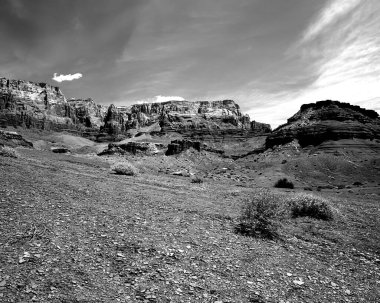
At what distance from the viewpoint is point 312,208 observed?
46.1 feet

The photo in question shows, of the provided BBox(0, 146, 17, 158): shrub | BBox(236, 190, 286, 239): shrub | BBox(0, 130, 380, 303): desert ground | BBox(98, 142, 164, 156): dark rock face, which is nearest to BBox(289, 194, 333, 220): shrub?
BBox(0, 130, 380, 303): desert ground

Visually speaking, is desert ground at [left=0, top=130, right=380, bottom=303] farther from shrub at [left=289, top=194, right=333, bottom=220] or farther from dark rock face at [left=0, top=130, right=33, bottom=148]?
dark rock face at [left=0, top=130, right=33, bottom=148]

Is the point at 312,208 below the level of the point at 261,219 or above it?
below

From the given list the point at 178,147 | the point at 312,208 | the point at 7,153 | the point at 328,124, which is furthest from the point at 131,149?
the point at 312,208

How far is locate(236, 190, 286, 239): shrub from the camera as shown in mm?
10578

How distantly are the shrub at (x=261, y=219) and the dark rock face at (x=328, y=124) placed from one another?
78.7 meters

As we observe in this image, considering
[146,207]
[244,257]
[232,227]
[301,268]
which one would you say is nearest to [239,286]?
[244,257]

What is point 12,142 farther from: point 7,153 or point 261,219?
point 261,219

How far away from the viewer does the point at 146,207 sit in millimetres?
12594

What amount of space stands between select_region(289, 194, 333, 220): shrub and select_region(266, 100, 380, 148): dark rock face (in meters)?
74.8

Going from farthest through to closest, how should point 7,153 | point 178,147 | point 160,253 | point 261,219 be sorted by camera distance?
point 178,147 → point 7,153 → point 261,219 → point 160,253

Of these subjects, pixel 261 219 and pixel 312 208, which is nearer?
pixel 261 219

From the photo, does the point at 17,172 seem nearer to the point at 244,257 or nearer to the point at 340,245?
the point at 244,257

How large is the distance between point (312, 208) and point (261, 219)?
15.0ft
